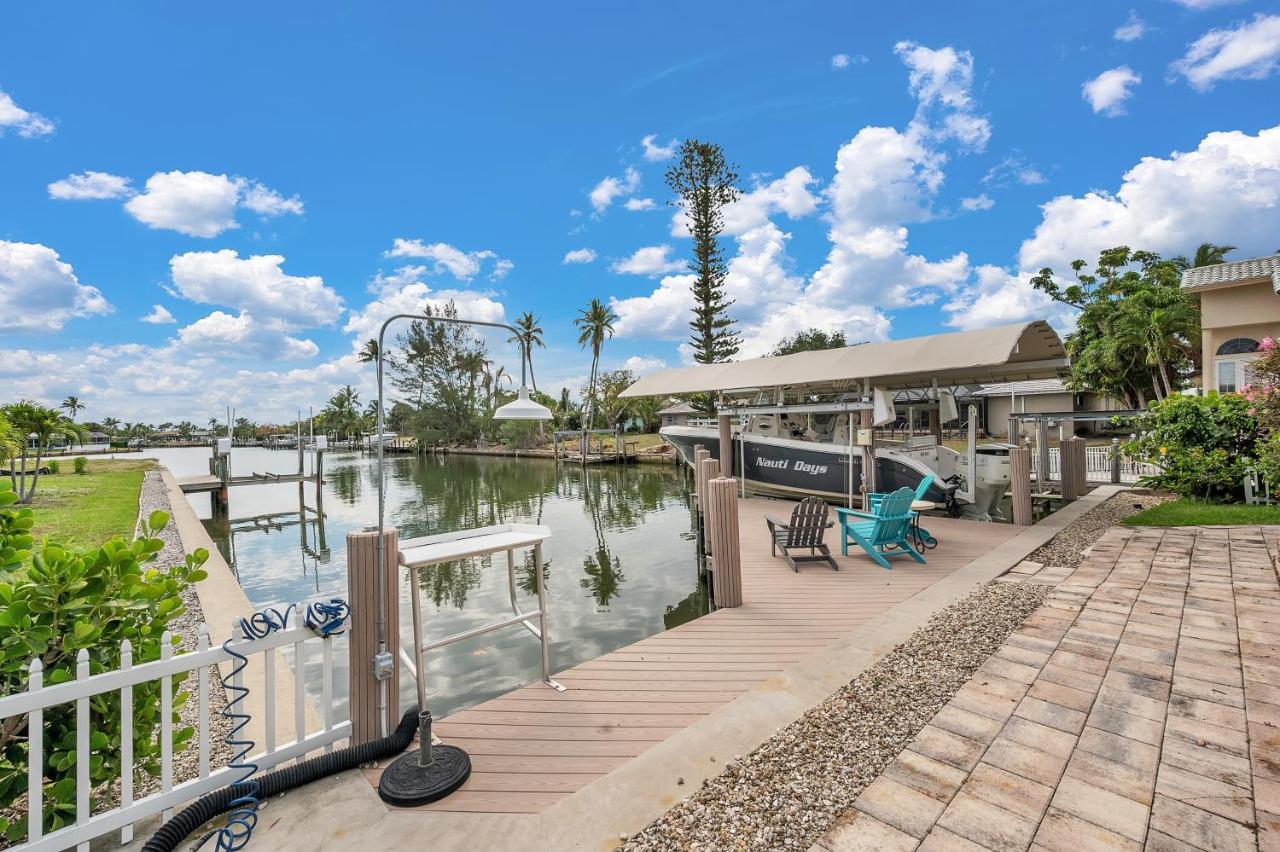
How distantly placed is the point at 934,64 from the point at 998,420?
25018 millimetres

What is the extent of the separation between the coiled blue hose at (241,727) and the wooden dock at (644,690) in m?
0.46

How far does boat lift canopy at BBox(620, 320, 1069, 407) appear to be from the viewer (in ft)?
26.6

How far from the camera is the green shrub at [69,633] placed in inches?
69.4

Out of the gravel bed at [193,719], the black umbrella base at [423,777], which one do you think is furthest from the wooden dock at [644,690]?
the gravel bed at [193,719]

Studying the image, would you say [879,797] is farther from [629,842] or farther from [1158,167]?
[1158,167]

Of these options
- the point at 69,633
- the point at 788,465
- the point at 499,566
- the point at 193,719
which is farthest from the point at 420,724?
the point at 788,465

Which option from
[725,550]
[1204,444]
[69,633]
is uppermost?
[1204,444]

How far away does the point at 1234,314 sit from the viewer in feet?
44.3

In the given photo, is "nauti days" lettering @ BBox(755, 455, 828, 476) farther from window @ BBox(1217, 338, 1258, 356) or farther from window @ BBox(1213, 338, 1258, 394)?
window @ BBox(1217, 338, 1258, 356)

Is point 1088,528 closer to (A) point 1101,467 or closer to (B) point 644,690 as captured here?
(B) point 644,690

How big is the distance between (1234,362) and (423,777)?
20045 mm

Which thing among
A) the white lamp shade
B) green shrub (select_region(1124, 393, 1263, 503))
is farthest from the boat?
the white lamp shade

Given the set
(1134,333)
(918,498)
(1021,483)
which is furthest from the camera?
(1134,333)

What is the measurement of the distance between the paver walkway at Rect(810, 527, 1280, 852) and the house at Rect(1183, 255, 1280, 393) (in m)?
14.0
